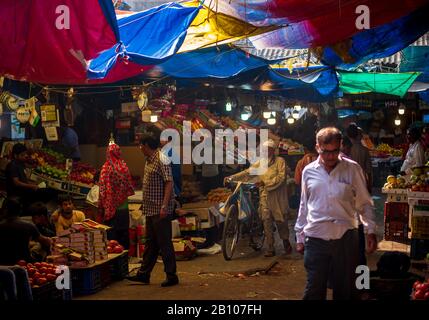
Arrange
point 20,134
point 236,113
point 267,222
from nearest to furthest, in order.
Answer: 1. point 267,222
2. point 20,134
3. point 236,113

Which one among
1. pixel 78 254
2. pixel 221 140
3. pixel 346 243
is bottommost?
pixel 78 254

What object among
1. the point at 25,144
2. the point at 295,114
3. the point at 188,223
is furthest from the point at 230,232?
the point at 295,114

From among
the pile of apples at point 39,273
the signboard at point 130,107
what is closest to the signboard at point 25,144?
the signboard at point 130,107

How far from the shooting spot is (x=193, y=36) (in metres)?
8.66

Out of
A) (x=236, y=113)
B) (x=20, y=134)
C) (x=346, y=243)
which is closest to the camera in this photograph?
(x=346, y=243)

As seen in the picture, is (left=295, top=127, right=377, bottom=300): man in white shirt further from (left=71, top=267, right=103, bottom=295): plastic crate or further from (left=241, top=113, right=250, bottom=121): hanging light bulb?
(left=241, top=113, right=250, bottom=121): hanging light bulb

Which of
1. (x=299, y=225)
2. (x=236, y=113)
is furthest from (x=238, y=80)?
(x=299, y=225)

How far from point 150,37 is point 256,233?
459 cm

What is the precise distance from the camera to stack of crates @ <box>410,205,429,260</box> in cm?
935

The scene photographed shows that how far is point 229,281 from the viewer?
8.73m

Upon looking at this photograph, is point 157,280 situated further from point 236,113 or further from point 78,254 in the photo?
point 236,113

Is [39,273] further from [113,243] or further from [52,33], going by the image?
[52,33]

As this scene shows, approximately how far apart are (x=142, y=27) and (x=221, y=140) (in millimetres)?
6278

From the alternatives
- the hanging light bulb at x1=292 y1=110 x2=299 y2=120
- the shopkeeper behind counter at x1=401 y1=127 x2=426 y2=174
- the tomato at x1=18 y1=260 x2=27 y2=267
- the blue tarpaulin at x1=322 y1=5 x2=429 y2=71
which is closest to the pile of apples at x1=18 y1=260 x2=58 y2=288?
the tomato at x1=18 y1=260 x2=27 y2=267
